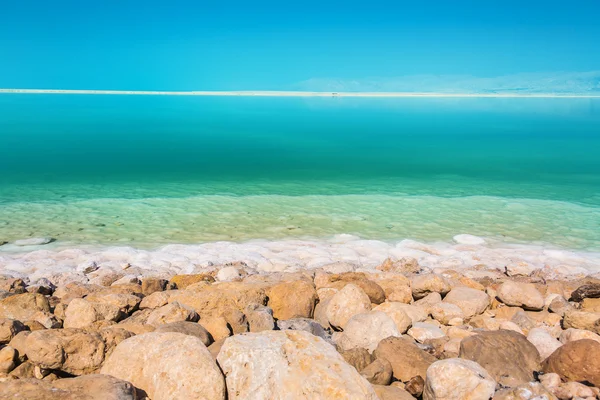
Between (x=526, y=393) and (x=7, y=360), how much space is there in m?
4.14

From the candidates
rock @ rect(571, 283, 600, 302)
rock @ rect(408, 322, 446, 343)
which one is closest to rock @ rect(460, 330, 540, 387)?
rock @ rect(408, 322, 446, 343)

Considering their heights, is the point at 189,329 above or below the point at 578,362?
above

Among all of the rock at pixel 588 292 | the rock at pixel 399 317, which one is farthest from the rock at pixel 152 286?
the rock at pixel 588 292

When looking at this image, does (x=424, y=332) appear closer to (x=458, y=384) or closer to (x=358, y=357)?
(x=358, y=357)

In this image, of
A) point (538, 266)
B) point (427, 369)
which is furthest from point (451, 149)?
point (427, 369)

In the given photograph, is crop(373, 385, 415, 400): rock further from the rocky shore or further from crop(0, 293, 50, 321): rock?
crop(0, 293, 50, 321): rock

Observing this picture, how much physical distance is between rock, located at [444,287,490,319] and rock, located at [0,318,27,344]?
15.6ft

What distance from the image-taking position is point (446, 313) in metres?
6.15

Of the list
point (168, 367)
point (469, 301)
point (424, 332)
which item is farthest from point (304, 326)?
point (469, 301)

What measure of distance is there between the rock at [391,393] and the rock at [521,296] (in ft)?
9.32

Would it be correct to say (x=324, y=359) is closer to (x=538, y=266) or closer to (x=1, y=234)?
(x=538, y=266)

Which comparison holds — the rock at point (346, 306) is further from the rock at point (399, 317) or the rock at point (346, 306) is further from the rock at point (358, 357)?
the rock at point (358, 357)

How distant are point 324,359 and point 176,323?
1711 millimetres

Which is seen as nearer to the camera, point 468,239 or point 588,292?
point 588,292
